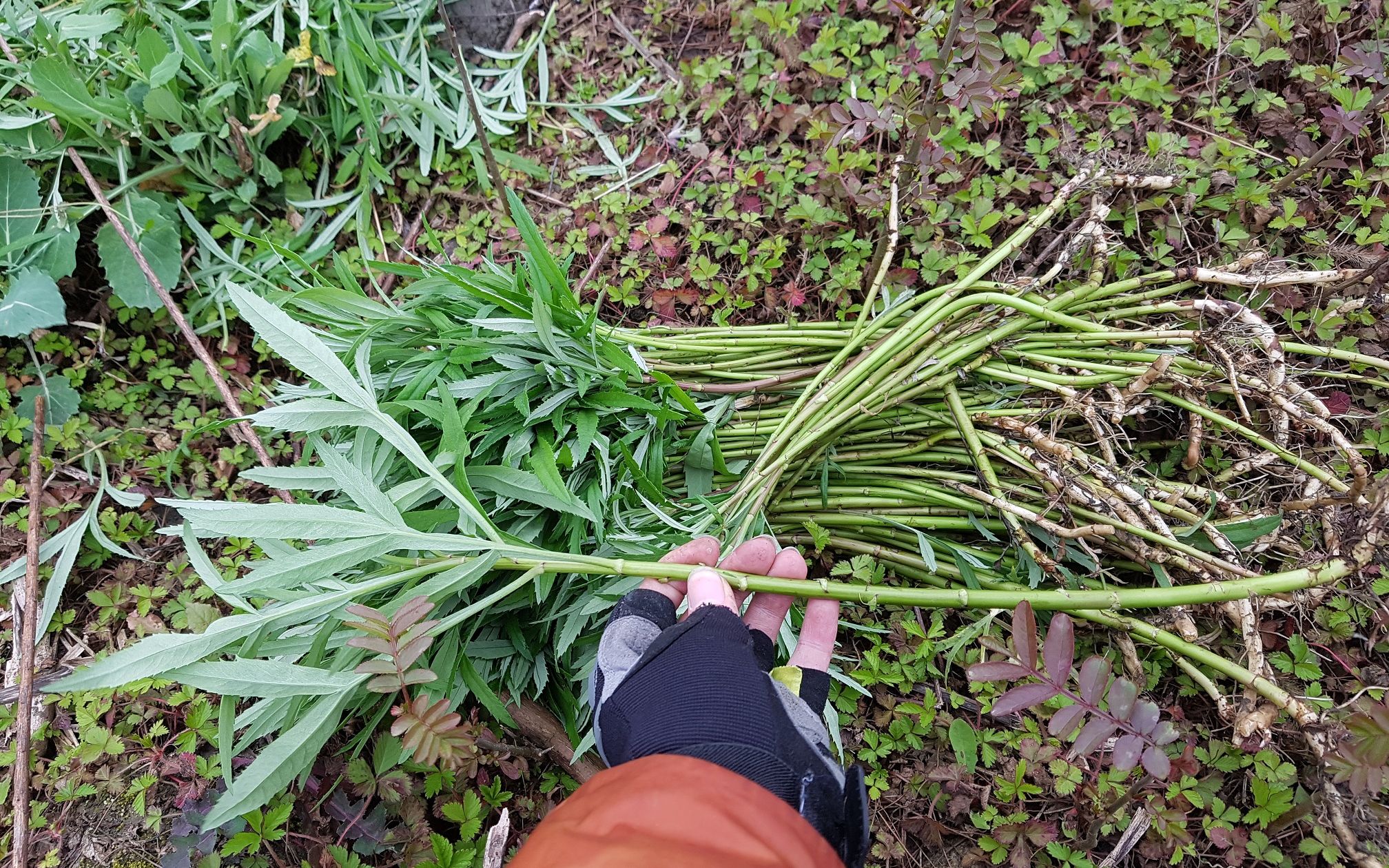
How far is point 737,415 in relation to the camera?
1.88m

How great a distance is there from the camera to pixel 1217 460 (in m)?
1.66

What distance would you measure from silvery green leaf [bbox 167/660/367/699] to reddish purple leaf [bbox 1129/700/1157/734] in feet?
4.17

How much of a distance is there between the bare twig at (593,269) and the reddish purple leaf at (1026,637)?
5.20 ft

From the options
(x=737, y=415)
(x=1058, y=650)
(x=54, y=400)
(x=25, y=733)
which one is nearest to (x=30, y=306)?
(x=54, y=400)

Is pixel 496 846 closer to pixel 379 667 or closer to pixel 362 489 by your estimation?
pixel 379 667

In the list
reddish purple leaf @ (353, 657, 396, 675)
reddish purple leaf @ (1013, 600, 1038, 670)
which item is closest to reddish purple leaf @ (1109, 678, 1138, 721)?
reddish purple leaf @ (1013, 600, 1038, 670)

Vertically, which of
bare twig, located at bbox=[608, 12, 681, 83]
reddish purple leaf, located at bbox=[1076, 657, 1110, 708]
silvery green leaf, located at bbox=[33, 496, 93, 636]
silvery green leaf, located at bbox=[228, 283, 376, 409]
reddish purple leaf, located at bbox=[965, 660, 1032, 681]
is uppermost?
bare twig, located at bbox=[608, 12, 681, 83]

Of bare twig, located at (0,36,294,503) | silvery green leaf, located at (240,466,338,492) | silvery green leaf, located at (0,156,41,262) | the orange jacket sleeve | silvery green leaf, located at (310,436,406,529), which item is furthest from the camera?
silvery green leaf, located at (0,156,41,262)

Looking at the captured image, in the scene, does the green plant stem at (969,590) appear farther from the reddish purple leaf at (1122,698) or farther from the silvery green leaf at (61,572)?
the silvery green leaf at (61,572)

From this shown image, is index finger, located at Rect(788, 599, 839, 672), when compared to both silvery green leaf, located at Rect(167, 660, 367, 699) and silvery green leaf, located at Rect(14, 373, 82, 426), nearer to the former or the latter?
silvery green leaf, located at Rect(167, 660, 367, 699)

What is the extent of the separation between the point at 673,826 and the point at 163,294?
2212mm

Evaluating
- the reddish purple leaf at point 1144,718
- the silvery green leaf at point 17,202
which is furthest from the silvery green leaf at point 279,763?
the silvery green leaf at point 17,202

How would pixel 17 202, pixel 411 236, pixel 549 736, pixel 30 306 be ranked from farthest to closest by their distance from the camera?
pixel 411 236 < pixel 17 202 < pixel 30 306 < pixel 549 736

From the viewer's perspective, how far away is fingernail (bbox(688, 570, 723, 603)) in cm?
128
